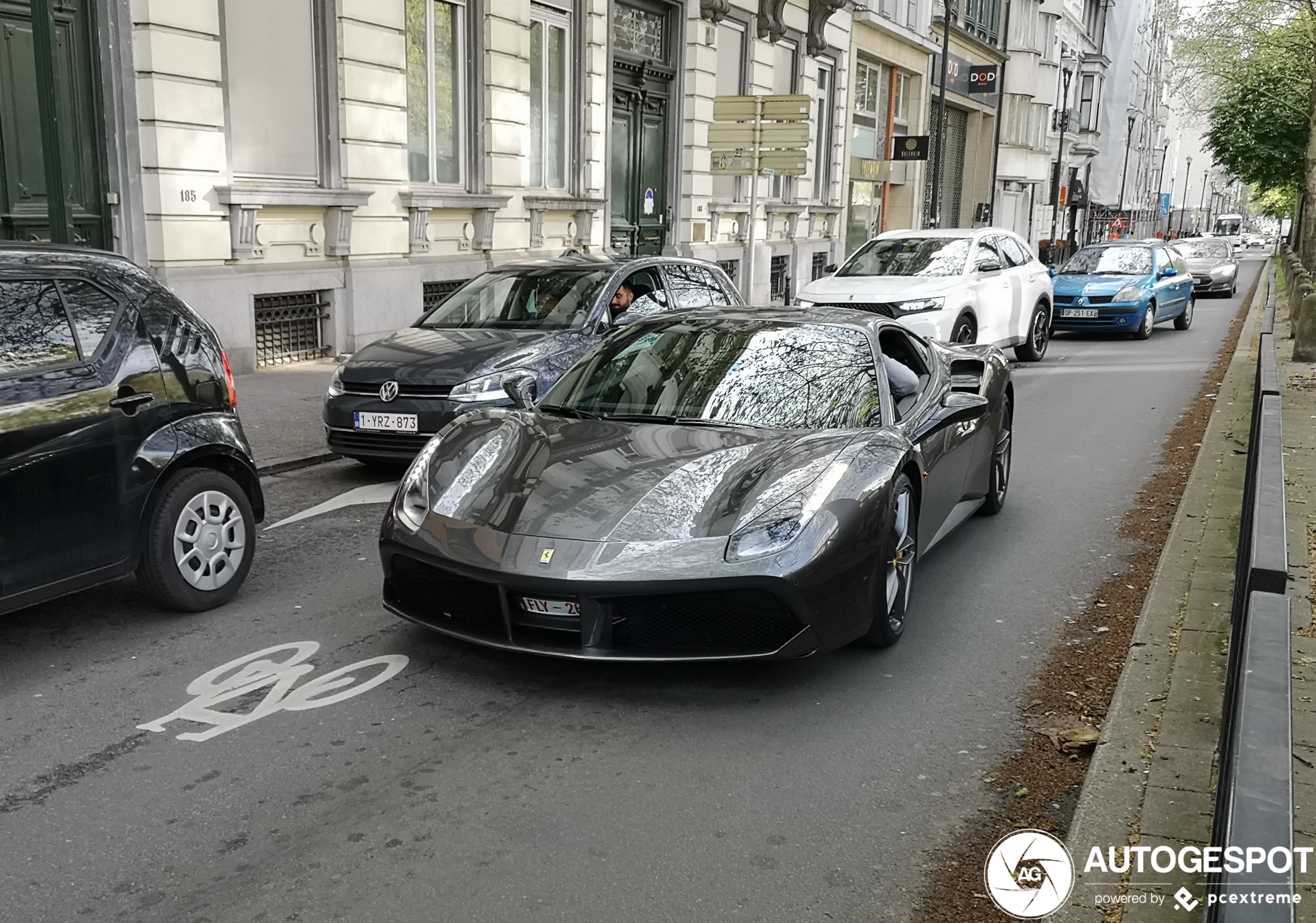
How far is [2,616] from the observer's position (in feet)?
18.6

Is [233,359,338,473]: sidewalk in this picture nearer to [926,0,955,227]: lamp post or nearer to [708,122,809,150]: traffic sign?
[708,122,809,150]: traffic sign

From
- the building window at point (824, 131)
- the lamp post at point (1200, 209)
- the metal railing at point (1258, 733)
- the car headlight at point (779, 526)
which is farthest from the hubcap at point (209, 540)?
the lamp post at point (1200, 209)

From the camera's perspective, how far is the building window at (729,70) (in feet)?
80.7

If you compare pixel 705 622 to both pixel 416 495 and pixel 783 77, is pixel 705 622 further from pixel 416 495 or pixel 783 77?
pixel 783 77

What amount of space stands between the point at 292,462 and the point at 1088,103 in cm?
7069

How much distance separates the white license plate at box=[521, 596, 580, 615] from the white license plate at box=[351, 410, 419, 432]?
168 inches

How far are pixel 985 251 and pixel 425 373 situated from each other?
9483 millimetres

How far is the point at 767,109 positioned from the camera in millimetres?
17766

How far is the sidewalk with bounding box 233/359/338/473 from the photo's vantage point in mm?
9617

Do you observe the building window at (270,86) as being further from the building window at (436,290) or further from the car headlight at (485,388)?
the car headlight at (485,388)

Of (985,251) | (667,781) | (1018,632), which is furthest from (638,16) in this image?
(667,781)

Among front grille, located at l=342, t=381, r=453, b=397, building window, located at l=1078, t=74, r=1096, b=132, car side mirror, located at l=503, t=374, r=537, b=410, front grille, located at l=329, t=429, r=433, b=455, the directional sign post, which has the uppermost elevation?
building window, located at l=1078, t=74, r=1096, b=132

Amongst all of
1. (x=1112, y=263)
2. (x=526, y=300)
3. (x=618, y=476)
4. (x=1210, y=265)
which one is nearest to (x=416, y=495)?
(x=618, y=476)

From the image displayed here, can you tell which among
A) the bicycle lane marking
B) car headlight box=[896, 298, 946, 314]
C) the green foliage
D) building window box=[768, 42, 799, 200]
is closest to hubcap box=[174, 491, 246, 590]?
the bicycle lane marking
